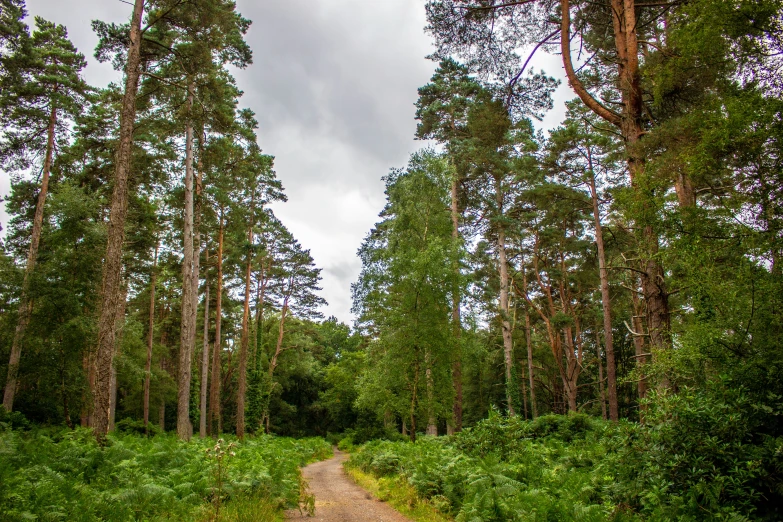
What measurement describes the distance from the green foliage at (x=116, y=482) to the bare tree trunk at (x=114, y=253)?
80 cm

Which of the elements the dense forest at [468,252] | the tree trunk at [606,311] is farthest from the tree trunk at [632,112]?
the tree trunk at [606,311]

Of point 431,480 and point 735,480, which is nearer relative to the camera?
point 735,480

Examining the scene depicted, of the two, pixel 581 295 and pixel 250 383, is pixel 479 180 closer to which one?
pixel 581 295

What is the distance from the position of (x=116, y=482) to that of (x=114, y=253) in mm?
4719

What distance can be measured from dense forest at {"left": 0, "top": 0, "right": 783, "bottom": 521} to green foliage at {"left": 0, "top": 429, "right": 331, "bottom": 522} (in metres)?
0.19

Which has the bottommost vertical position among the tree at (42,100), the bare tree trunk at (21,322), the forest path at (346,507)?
the forest path at (346,507)

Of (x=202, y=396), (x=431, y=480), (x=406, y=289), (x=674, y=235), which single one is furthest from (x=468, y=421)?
(x=674, y=235)

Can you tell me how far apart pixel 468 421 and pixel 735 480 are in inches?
1375

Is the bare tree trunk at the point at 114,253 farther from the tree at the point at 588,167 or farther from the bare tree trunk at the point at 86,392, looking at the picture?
the tree at the point at 588,167

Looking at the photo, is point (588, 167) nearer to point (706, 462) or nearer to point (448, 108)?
point (448, 108)

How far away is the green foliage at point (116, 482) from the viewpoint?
4.16m

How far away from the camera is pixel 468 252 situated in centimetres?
1756

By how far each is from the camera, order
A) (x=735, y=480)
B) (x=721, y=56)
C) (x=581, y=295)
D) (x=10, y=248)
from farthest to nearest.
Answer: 1. (x=581, y=295)
2. (x=10, y=248)
3. (x=721, y=56)
4. (x=735, y=480)

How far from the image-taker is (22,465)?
5.91 metres
